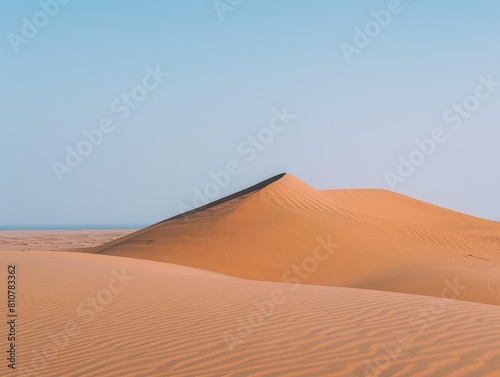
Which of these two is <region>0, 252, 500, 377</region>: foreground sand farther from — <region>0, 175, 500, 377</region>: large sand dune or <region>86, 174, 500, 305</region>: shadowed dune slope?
<region>86, 174, 500, 305</region>: shadowed dune slope

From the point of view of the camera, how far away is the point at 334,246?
21422 millimetres

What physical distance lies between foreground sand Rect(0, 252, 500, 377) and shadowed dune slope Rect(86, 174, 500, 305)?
6540 millimetres

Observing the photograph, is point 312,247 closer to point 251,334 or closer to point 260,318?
point 260,318

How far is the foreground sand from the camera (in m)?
5.13

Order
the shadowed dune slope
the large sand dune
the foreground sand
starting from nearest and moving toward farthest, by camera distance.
Answer: the foreground sand
the large sand dune
the shadowed dune slope

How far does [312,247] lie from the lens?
21547mm

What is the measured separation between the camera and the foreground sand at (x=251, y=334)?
513 centimetres

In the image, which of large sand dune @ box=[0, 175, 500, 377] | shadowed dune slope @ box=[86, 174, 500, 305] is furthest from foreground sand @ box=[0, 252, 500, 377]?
shadowed dune slope @ box=[86, 174, 500, 305]

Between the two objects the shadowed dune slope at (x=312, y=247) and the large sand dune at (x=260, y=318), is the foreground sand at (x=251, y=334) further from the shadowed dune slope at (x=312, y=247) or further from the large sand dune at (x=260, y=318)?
the shadowed dune slope at (x=312, y=247)

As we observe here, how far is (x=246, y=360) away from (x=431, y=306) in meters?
3.62

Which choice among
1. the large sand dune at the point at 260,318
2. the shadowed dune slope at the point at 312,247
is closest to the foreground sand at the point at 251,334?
the large sand dune at the point at 260,318

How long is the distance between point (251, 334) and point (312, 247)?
15389mm

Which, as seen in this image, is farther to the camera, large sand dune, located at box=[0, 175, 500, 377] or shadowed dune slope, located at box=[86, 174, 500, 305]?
shadowed dune slope, located at box=[86, 174, 500, 305]

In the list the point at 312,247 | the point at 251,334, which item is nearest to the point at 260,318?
the point at 251,334
